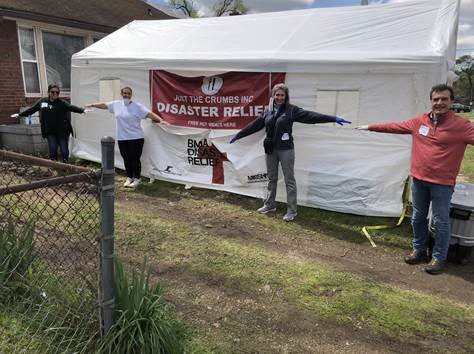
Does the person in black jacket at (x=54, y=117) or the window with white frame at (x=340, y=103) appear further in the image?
the person in black jacket at (x=54, y=117)

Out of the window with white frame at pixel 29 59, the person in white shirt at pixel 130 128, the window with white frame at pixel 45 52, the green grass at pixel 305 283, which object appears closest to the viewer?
the green grass at pixel 305 283

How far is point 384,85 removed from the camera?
6.08 m

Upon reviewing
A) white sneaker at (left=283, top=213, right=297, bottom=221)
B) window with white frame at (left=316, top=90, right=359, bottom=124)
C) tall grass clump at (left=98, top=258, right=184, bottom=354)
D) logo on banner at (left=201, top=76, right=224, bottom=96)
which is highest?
logo on banner at (left=201, top=76, right=224, bottom=96)

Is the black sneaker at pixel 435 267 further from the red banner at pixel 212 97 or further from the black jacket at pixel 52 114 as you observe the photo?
the black jacket at pixel 52 114

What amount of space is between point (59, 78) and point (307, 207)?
Answer: 921 cm

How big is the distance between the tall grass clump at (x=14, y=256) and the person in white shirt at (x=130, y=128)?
4394 millimetres

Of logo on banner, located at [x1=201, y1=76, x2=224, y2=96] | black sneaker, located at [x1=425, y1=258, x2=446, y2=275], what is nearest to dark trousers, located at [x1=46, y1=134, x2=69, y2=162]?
logo on banner, located at [x1=201, y1=76, x2=224, y2=96]

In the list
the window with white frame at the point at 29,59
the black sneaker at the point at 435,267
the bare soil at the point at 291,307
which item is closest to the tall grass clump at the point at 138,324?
the bare soil at the point at 291,307

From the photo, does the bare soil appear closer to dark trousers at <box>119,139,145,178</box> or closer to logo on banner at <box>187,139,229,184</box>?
logo on banner at <box>187,139,229,184</box>

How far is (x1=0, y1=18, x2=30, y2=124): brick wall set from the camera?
10906mm

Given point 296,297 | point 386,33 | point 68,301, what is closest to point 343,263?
point 296,297

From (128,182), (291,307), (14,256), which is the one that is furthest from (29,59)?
(291,307)

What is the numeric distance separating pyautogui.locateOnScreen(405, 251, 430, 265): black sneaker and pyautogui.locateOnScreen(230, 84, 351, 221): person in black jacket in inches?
70.3

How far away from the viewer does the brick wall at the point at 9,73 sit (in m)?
10.9
